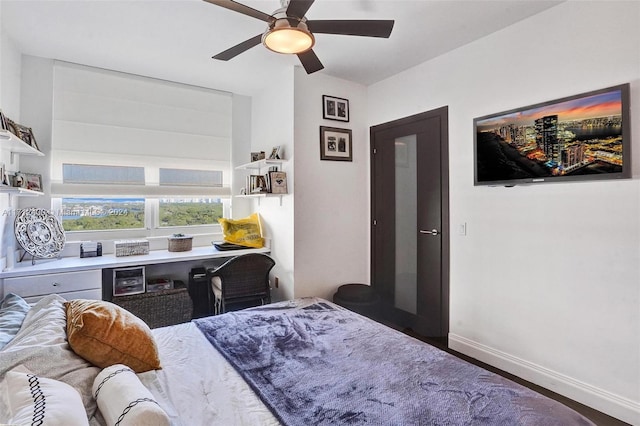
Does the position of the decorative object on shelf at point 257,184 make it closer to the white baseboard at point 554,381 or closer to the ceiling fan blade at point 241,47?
the ceiling fan blade at point 241,47

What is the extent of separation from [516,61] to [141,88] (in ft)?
11.6

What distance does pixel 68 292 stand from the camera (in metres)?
2.60

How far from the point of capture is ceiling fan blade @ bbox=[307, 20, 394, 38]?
1.83 meters

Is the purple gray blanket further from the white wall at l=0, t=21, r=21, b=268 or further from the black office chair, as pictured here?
the white wall at l=0, t=21, r=21, b=268

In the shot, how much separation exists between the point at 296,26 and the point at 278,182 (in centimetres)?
176

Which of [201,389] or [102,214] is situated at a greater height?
[102,214]

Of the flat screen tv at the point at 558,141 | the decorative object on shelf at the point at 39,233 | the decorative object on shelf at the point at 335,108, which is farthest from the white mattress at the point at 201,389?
the decorative object on shelf at the point at 335,108

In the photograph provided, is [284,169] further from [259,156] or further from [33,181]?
[33,181]

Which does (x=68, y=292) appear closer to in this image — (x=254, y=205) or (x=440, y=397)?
(x=254, y=205)

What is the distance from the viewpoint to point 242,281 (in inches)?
118

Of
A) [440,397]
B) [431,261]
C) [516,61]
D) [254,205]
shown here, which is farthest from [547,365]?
[254,205]

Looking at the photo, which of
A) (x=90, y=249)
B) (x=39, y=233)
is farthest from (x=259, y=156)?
(x=39, y=233)

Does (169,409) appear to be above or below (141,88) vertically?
below

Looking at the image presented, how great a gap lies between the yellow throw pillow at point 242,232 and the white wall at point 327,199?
65cm
